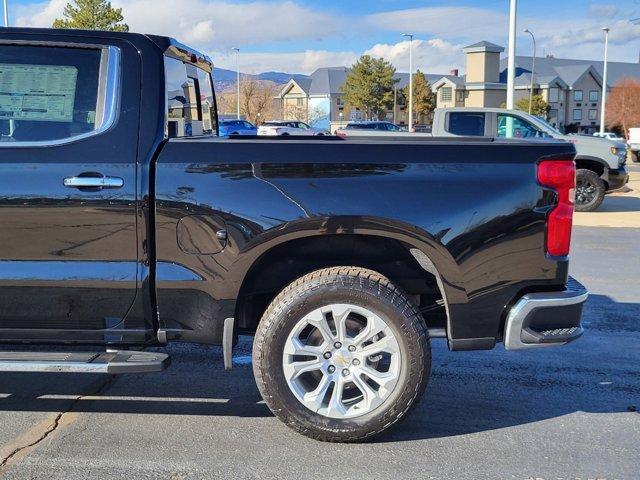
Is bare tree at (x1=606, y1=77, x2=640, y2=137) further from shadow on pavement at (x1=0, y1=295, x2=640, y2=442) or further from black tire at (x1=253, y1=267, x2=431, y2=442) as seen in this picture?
black tire at (x1=253, y1=267, x2=431, y2=442)

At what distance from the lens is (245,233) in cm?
359

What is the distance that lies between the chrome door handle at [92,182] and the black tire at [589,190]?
12.2 metres

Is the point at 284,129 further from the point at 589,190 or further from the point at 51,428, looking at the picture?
the point at 51,428

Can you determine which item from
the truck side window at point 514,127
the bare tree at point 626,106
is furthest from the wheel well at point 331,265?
the bare tree at point 626,106

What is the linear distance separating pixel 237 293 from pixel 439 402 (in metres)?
1.62

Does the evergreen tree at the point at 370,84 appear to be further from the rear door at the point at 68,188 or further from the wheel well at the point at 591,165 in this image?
the rear door at the point at 68,188

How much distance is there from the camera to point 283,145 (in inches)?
144

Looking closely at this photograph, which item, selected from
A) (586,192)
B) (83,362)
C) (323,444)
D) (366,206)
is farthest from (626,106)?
(83,362)

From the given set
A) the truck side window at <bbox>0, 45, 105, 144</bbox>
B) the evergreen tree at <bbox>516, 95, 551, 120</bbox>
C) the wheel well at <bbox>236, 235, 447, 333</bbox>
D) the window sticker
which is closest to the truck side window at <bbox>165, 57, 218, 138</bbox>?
the truck side window at <bbox>0, 45, 105, 144</bbox>

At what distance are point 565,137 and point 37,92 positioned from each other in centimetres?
1109

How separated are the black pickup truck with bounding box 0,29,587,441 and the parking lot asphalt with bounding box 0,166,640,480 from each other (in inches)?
12.2

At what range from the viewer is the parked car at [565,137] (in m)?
13.1

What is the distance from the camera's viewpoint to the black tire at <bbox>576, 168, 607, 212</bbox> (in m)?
14.0

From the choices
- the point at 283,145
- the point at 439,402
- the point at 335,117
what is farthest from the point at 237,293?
the point at 335,117
